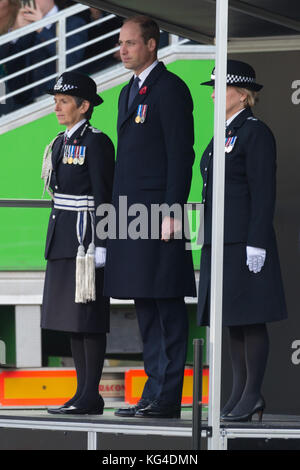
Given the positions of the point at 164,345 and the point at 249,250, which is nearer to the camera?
the point at 249,250

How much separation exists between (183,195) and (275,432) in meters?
0.99

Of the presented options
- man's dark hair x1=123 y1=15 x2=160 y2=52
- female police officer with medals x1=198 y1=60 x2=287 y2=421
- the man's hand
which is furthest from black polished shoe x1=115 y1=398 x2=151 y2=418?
man's dark hair x1=123 y1=15 x2=160 y2=52

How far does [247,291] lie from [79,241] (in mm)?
781

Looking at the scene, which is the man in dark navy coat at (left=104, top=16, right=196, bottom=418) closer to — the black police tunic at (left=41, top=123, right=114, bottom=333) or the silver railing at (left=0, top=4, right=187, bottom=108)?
the black police tunic at (left=41, top=123, right=114, bottom=333)

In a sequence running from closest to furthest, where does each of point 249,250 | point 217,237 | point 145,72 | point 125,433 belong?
1. point 217,237
2. point 125,433
3. point 249,250
4. point 145,72

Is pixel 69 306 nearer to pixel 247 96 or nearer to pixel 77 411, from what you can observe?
pixel 77 411

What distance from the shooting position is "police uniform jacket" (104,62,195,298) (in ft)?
20.2

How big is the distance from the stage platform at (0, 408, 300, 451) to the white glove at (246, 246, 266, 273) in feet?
1.95

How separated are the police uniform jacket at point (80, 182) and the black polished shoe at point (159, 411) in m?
0.73

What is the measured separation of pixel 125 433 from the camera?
5934 mm

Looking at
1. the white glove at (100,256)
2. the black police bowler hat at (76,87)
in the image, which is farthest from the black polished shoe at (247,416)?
the black police bowler hat at (76,87)

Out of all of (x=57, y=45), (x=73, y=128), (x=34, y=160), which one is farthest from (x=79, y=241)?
(x=57, y=45)

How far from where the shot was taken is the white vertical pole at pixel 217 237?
5.67m

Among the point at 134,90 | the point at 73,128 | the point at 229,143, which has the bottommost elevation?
the point at 229,143
